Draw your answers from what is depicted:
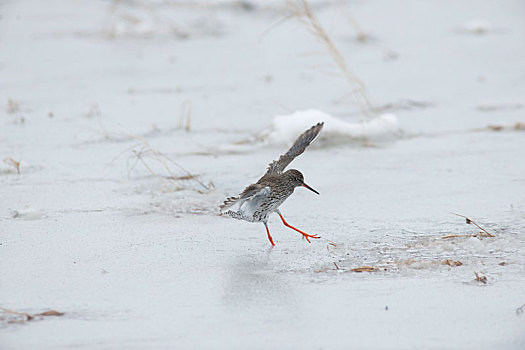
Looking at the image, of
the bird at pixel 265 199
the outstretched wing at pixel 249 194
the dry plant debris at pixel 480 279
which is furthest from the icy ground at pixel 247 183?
the outstretched wing at pixel 249 194

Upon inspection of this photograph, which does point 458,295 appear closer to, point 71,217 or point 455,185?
point 455,185

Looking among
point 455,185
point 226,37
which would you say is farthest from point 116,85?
point 455,185

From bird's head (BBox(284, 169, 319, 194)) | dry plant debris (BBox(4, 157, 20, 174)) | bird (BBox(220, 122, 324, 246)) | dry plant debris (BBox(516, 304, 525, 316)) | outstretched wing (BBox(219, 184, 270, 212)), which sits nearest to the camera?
dry plant debris (BBox(516, 304, 525, 316))

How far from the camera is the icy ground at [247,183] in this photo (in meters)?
3.29

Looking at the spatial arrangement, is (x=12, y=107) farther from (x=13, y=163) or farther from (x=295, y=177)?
(x=295, y=177)

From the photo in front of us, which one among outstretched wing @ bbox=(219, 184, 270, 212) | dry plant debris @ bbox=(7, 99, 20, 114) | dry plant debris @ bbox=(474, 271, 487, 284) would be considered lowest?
dry plant debris @ bbox=(7, 99, 20, 114)

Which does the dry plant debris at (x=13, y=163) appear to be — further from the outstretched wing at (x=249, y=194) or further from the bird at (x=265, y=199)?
the outstretched wing at (x=249, y=194)

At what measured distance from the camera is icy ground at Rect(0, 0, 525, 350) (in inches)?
130

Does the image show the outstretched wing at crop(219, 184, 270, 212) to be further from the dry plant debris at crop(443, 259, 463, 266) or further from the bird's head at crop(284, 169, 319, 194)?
the dry plant debris at crop(443, 259, 463, 266)

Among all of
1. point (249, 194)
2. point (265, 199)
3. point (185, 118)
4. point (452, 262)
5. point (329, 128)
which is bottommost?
point (185, 118)

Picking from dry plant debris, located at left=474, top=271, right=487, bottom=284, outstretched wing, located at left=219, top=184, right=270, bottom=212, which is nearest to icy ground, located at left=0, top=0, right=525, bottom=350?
dry plant debris, located at left=474, top=271, right=487, bottom=284

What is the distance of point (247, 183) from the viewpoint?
5570 millimetres

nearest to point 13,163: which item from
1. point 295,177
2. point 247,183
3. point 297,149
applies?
point 247,183

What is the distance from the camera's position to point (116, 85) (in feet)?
29.1
